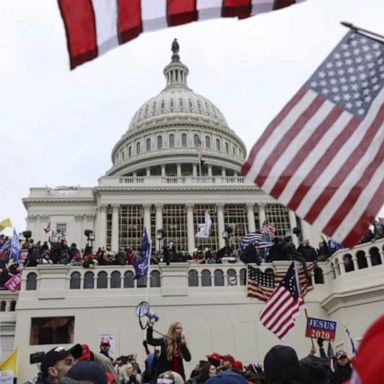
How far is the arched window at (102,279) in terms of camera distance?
977 inches

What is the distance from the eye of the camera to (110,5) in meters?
5.01

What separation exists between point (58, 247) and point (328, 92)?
25.9 m

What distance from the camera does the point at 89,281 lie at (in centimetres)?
2488

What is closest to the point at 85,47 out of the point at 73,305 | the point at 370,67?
the point at 370,67

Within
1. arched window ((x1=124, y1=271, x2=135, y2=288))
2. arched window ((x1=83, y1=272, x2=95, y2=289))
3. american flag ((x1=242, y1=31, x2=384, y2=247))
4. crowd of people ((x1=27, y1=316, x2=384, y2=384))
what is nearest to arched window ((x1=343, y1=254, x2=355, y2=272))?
arched window ((x1=124, y1=271, x2=135, y2=288))

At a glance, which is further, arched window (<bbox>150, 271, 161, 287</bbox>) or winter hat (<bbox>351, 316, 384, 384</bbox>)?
arched window (<bbox>150, 271, 161, 287</bbox>)

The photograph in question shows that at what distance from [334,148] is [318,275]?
68.0 feet

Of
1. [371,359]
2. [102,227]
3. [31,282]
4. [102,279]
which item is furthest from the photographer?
[102,227]

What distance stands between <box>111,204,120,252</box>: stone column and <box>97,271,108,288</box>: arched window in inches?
1091

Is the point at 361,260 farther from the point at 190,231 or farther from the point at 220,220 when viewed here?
the point at 220,220

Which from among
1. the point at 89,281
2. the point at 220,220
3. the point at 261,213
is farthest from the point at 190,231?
the point at 89,281

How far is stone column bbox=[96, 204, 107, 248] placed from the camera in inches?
2152

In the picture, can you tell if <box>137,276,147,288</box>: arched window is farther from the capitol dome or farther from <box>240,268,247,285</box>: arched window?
the capitol dome

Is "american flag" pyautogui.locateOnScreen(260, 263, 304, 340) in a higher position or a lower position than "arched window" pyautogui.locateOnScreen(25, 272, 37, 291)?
lower
